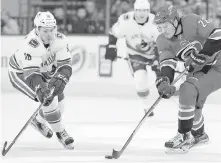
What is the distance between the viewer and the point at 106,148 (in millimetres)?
4516

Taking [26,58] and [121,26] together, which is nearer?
[26,58]

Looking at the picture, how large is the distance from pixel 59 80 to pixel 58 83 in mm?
25

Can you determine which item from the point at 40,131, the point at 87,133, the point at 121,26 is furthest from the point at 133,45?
the point at 40,131

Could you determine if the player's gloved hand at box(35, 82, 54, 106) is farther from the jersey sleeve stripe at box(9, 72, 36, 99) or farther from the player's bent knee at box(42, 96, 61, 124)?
the jersey sleeve stripe at box(9, 72, 36, 99)

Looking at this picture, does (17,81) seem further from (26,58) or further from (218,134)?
(218,134)

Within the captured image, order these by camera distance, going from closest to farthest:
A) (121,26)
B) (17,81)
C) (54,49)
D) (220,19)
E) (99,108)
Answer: (54,49) < (17,81) < (121,26) < (99,108) < (220,19)

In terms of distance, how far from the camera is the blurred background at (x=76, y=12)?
8.20 meters

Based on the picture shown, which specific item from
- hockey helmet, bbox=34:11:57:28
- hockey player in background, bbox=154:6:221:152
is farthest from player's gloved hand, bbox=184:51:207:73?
hockey helmet, bbox=34:11:57:28

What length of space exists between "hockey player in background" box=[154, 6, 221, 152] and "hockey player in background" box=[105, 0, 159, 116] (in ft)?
6.04

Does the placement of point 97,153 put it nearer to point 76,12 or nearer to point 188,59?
point 188,59

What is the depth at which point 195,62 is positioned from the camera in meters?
4.11

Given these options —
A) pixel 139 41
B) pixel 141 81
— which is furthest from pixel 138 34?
pixel 141 81

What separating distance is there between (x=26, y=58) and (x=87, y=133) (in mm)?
1113

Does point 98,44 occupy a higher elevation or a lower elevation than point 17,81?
lower
